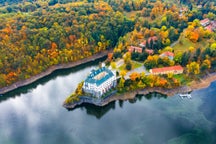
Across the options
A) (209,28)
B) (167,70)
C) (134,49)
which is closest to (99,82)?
(167,70)

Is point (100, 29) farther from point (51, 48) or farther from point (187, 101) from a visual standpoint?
point (187, 101)

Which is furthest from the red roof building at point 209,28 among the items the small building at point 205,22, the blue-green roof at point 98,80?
the blue-green roof at point 98,80

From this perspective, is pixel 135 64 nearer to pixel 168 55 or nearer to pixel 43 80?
pixel 168 55

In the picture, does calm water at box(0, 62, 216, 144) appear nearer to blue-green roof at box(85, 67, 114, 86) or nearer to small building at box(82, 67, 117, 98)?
small building at box(82, 67, 117, 98)

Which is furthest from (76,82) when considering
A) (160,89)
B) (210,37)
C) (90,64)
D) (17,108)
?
(210,37)

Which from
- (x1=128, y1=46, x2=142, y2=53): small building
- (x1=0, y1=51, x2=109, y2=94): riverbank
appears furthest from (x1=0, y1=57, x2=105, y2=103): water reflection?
(x1=128, y1=46, x2=142, y2=53): small building

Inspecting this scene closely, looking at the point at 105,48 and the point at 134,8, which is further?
the point at 134,8

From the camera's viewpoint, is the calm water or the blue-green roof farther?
the blue-green roof
